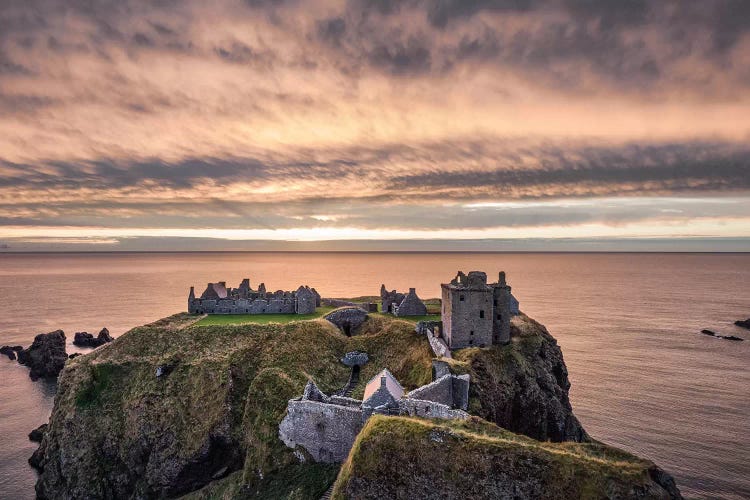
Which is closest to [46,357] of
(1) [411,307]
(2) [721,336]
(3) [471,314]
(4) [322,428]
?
(1) [411,307]

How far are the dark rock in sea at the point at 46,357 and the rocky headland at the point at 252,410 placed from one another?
→ 102ft

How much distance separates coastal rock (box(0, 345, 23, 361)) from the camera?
8644cm

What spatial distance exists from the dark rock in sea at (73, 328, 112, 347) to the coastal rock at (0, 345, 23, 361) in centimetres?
953

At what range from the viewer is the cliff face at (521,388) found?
38.5 metres

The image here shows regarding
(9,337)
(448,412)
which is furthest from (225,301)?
(9,337)

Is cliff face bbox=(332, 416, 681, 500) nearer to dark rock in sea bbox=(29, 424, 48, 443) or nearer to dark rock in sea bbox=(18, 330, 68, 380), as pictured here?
dark rock in sea bbox=(29, 424, 48, 443)

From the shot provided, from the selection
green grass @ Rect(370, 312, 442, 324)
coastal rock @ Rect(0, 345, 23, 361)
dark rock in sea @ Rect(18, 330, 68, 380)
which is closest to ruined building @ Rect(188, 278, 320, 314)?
green grass @ Rect(370, 312, 442, 324)

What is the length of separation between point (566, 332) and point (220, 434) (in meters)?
88.3

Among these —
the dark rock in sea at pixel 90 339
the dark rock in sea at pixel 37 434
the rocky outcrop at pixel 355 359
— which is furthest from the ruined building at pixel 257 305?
the dark rock in sea at pixel 90 339

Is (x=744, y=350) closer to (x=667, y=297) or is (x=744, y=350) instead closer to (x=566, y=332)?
(x=566, y=332)

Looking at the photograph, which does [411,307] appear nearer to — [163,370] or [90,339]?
[163,370]

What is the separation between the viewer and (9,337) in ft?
336

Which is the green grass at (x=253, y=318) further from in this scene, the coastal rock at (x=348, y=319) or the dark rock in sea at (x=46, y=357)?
the dark rock in sea at (x=46, y=357)

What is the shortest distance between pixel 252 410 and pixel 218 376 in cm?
791
